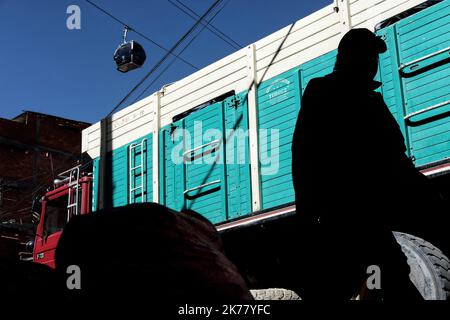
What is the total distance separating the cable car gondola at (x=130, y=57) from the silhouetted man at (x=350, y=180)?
10.8 metres

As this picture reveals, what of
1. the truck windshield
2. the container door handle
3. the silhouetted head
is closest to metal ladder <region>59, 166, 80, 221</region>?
the truck windshield

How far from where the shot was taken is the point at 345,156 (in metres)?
2.64

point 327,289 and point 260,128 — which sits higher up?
point 260,128

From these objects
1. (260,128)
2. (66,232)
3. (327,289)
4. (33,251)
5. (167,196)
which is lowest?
(327,289)

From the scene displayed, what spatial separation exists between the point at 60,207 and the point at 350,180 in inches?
377

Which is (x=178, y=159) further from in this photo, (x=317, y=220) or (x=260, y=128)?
(x=317, y=220)

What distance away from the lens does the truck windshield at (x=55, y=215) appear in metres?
11.1

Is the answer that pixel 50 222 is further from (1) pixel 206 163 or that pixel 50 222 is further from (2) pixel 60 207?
(1) pixel 206 163

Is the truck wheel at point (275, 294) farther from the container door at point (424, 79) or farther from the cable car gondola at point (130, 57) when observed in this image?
the cable car gondola at point (130, 57)

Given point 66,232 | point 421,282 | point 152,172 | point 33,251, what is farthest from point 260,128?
point 66,232

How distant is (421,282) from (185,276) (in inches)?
113

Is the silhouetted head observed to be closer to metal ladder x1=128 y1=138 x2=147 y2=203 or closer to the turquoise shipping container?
the turquoise shipping container

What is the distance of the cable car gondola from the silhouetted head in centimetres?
1076

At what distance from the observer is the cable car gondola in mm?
13148
